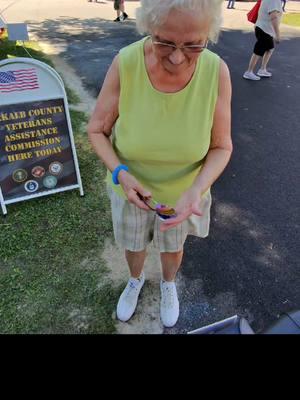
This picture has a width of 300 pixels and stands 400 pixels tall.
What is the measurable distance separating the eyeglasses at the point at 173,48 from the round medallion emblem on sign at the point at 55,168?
206cm

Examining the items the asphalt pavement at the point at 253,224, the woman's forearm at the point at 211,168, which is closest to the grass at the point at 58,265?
the asphalt pavement at the point at 253,224

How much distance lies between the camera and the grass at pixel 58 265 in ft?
7.48

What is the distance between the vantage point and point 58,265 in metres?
2.67

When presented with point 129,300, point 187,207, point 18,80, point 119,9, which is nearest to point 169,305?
point 129,300

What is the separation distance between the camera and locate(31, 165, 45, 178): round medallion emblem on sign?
3112 mm

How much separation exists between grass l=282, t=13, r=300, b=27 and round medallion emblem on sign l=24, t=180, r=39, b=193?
40.9ft

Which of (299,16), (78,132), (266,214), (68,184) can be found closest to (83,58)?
(78,132)

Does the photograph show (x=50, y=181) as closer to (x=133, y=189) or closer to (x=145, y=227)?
(x=145, y=227)

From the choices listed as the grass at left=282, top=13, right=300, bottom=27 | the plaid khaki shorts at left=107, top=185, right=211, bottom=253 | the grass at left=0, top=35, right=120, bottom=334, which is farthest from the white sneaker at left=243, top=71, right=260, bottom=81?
the grass at left=282, top=13, right=300, bottom=27

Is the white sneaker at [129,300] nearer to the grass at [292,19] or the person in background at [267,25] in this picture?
the person in background at [267,25]

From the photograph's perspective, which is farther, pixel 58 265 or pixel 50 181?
pixel 50 181

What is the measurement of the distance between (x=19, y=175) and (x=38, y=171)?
16 centimetres

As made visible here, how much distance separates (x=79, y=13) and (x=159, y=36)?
44.8 ft
